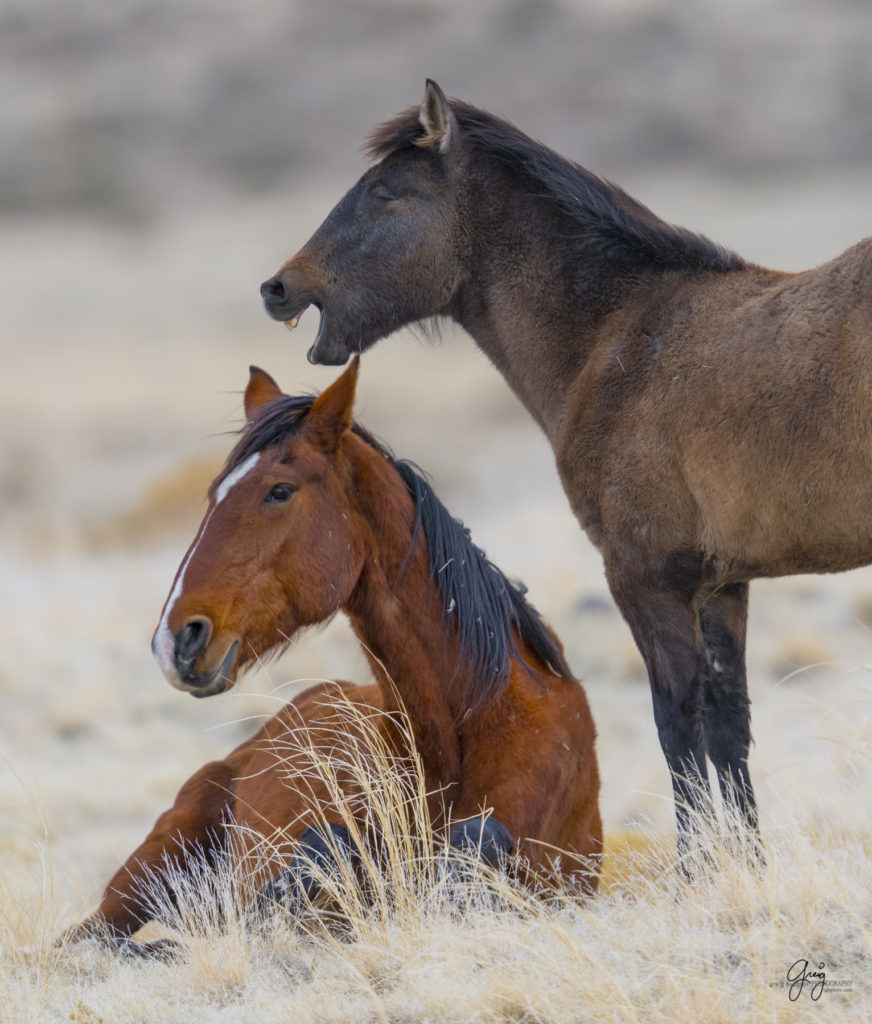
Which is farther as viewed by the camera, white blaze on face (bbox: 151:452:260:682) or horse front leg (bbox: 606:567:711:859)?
horse front leg (bbox: 606:567:711:859)

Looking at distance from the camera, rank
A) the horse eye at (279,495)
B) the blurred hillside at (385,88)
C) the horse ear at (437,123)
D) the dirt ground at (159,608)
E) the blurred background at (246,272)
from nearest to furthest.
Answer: the horse eye at (279,495), the horse ear at (437,123), the dirt ground at (159,608), the blurred background at (246,272), the blurred hillside at (385,88)

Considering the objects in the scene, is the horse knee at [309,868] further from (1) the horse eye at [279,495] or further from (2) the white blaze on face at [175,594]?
(1) the horse eye at [279,495]

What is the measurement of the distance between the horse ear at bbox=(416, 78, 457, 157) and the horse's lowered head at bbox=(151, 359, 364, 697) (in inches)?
59.8

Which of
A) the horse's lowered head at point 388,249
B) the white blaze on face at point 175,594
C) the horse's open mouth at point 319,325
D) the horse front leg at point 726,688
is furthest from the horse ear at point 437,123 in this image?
the horse front leg at point 726,688

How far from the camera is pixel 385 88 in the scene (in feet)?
320

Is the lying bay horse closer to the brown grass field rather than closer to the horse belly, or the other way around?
the brown grass field

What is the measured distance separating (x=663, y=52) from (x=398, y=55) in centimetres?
2247

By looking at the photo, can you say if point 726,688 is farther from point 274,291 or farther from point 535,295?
point 274,291

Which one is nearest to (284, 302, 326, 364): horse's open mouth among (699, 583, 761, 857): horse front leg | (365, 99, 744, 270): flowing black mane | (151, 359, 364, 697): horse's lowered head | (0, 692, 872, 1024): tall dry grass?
(365, 99, 744, 270): flowing black mane

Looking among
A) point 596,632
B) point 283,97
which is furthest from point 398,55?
point 596,632

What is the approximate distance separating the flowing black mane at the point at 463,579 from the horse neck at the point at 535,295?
28.1 inches

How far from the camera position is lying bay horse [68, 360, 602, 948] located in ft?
12.3

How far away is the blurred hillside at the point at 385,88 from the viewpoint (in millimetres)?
93688

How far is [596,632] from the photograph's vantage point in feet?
37.5
